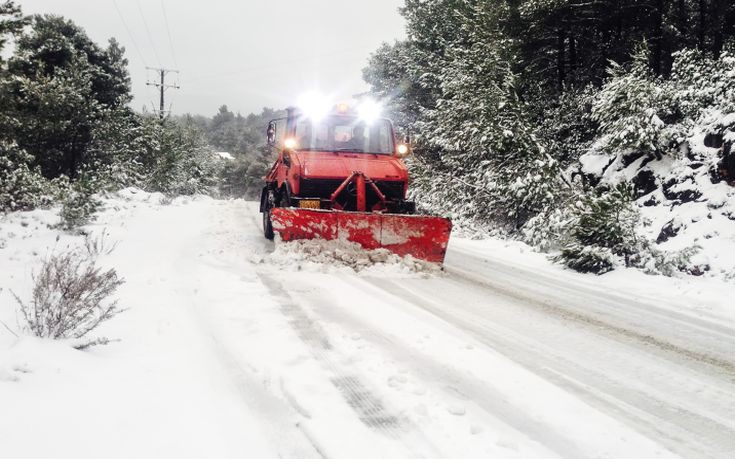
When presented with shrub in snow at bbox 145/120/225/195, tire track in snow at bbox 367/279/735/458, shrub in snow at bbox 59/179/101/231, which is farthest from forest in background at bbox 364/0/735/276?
shrub in snow at bbox 145/120/225/195

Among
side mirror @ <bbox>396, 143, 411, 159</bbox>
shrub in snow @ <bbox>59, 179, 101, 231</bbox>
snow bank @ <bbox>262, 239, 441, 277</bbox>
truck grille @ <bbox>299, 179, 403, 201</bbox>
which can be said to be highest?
side mirror @ <bbox>396, 143, 411, 159</bbox>

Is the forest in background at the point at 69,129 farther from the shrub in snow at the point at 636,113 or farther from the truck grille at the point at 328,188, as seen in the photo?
the shrub in snow at the point at 636,113

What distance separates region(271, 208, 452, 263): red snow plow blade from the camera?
6629 mm

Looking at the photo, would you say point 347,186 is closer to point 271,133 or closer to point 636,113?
point 271,133

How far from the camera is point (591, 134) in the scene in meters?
12.6

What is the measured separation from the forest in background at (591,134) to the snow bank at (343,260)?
2.67 m

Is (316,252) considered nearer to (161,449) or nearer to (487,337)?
(487,337)

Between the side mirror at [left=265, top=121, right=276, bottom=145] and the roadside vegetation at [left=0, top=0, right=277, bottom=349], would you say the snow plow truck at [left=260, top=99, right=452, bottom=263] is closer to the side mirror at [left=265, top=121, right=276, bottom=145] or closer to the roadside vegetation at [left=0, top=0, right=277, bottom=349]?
the side mirror at [left=265, top=121, right=276, bottom=145]

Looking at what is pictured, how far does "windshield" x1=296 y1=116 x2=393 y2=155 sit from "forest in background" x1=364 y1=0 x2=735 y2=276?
3.44 m

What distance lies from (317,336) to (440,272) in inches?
128

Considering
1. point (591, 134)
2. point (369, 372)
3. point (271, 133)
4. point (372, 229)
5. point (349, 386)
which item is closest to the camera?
point (349, 386)

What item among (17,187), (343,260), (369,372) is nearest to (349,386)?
(369,372)

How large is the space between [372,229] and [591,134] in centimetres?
863

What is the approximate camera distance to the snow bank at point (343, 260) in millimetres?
6125
